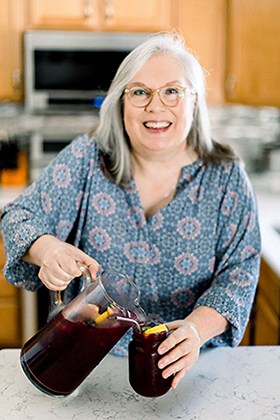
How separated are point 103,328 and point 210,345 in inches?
15.1

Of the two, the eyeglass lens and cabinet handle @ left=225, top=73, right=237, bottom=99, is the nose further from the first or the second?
cabinet handle @ left=225, top=73, right=237, bottom=99

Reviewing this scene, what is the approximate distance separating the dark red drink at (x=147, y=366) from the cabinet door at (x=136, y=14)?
2015 millimetres

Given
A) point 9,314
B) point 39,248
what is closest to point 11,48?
point 9,314

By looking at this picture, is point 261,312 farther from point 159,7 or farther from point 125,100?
point 159,7

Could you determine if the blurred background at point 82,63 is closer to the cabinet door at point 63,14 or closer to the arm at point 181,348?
the cabinet door at point 63,14

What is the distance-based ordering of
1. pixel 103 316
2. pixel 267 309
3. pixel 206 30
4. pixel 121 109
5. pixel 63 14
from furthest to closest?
pixel 206 30 → pixel 63 14 → pixel 267 309 → pixel 121 109 → pixel 103 316

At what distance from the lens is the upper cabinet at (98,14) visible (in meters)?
2.78

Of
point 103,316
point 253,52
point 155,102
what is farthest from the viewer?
point 253,52

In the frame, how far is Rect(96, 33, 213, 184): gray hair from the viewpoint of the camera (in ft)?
4.72

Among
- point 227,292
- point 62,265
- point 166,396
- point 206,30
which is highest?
point 206,30

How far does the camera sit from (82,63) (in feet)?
9.22

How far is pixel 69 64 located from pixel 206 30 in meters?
0.63

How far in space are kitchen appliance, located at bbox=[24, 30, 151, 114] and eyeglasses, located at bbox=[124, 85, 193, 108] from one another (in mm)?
1407

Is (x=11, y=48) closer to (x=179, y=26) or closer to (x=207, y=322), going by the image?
(x=179, y=26)
